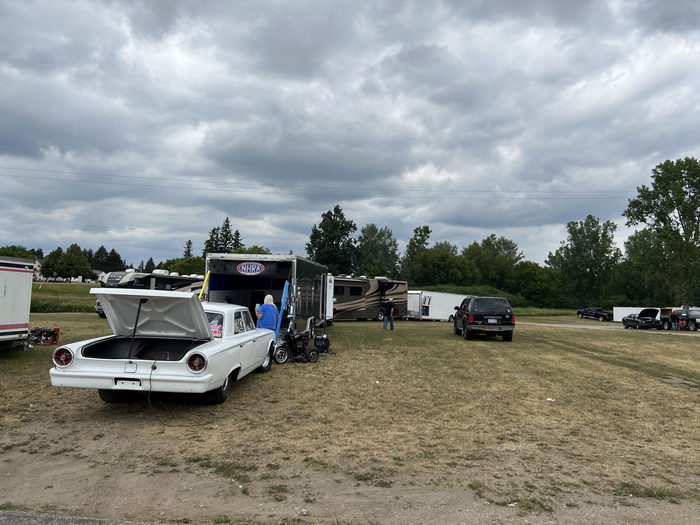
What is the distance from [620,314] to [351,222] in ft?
136

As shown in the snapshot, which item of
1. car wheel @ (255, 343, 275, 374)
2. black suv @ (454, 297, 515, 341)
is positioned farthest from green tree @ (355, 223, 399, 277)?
car wheel @ (255, 343, 275, 374)

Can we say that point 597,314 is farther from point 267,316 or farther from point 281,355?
point 267,316

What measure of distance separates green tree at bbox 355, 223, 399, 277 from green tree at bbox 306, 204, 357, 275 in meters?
3.74

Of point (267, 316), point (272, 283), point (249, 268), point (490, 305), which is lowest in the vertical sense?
point (267, 316)

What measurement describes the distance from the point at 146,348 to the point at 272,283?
997cm

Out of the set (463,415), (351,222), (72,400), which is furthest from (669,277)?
(72,400)

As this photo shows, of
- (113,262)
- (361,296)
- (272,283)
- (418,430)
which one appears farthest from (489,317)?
(113,262)

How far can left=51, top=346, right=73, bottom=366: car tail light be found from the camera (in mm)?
6441

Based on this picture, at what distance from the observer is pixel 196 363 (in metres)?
6.45

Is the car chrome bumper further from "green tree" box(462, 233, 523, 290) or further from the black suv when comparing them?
"green tree" box(462, 233, 523, 290)

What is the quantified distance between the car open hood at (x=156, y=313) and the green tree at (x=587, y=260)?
88965 millimetres

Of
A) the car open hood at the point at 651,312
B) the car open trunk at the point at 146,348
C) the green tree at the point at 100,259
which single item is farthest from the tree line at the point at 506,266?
the green tree at the point at 100,259

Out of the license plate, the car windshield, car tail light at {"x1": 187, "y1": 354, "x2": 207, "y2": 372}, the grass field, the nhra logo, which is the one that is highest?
the nhra logo

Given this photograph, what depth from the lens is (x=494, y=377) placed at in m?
10.6
